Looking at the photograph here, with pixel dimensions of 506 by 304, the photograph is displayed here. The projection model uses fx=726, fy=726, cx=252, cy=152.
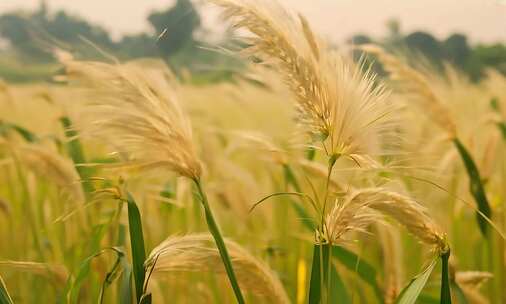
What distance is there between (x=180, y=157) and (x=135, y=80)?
7 cm

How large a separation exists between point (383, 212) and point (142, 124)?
0.61ft

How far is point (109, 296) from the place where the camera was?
990 millimetres

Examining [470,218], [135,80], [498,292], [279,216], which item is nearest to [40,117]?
[279,216]

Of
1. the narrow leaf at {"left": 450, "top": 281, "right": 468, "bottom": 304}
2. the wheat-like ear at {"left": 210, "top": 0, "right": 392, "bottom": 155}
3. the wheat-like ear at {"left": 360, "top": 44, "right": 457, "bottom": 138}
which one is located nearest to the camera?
the wheat-like ear at {"left": 210, "top": 0, "right": 392, "bottom": 155}

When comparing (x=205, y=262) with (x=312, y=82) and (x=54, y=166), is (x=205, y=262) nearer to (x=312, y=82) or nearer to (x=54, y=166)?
Result: (x=312, y=82)

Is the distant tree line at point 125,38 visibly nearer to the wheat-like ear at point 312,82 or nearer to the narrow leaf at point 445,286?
the wheat-like ear at point 312,82

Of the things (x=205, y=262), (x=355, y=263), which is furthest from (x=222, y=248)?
(x=355, y=263)

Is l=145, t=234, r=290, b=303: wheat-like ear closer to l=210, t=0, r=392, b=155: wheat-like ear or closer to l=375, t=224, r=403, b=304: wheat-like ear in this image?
l=210, t=0, r=392, b=155: wheat-like ear

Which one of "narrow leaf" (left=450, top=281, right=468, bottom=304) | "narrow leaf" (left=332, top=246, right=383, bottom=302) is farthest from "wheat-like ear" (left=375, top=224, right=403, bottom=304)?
"narrow leaf" (left=450, top=281, right=468, bottom=304)

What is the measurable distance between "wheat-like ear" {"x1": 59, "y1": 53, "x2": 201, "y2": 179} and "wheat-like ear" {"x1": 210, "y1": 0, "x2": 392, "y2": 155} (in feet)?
0.25

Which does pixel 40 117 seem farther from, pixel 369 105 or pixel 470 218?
pixel 369 105

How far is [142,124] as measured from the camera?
1.61 ft

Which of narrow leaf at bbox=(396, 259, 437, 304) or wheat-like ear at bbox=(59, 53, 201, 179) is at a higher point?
wheat-like ear at bbox=(59, 53, 201, 179)

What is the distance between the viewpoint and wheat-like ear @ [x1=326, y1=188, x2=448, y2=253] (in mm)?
499
